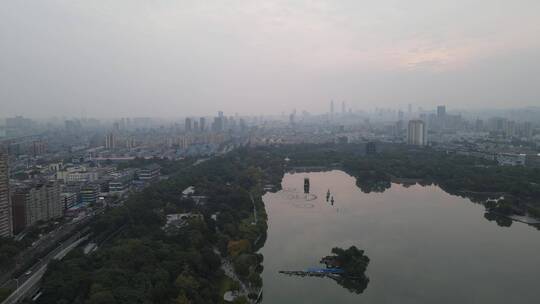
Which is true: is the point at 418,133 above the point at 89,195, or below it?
above

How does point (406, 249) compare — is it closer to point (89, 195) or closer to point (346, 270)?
point (346, 270)

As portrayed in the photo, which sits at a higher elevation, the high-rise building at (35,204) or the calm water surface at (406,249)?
the high-rise building at (35,204)

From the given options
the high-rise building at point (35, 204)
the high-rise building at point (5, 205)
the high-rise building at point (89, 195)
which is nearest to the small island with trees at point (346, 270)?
the high-rise building at point (5, 205)

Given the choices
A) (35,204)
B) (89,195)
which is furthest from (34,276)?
(89,195)

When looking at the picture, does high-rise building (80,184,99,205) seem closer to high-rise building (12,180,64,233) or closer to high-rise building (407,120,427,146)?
high-rise building (12,180,64,233)

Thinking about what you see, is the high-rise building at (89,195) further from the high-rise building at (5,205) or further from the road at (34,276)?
the road at (34,276)

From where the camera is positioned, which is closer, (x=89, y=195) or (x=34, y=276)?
(x=34, y=276)

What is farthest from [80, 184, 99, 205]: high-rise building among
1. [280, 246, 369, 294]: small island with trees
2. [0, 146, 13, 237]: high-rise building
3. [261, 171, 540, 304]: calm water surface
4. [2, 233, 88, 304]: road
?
[280, 246, 369, 294]: small island with trees

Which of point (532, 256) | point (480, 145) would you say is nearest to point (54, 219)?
point (532, 256)
